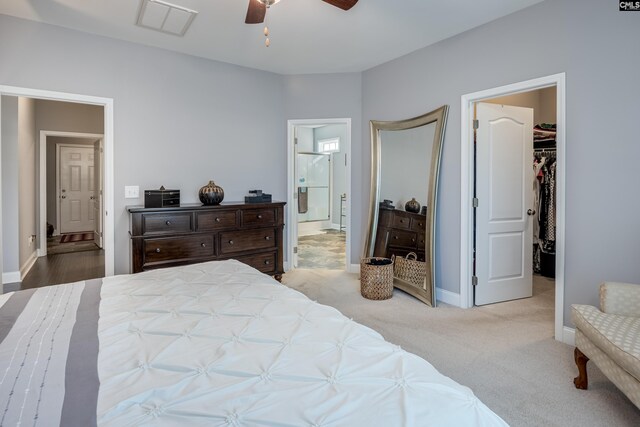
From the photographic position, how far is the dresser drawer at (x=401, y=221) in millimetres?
4084

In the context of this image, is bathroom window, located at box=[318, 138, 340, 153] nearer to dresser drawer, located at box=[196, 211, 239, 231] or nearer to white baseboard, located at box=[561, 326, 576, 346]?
dresser drawer, located at box=[196, 211, 239, 231]

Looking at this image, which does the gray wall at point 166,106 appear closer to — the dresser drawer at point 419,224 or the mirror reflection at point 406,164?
the mirror reflection at point 406,164

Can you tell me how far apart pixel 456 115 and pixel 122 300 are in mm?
3264

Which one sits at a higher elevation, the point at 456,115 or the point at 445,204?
the point at 456,115

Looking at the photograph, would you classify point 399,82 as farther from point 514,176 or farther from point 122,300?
point 122,300

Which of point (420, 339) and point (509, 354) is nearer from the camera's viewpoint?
point (509, 354)

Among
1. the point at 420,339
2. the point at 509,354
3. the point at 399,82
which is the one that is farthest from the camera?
the point at 399,82

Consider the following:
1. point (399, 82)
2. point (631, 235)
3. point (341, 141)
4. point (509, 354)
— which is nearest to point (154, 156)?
point (399, 82)

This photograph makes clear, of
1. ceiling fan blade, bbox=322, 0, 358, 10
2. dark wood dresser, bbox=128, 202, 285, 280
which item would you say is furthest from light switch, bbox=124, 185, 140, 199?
ceiling fan blade, bbox=322, 0, 358, 10

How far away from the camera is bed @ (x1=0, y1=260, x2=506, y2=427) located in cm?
84

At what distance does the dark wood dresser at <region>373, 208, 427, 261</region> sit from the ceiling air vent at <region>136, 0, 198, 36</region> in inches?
112

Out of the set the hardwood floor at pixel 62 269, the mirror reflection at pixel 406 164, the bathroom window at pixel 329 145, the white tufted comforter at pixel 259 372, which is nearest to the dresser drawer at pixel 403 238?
the mirror reflection at pixel 406 164

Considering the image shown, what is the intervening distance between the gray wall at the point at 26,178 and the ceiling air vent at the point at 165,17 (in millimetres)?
2517

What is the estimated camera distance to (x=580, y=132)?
8.68 ft
